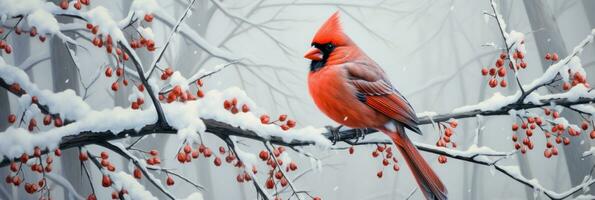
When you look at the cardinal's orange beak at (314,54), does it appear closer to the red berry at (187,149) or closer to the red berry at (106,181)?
the red berry at (187,149)

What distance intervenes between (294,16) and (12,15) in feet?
2.98

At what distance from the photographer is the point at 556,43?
2.29 m

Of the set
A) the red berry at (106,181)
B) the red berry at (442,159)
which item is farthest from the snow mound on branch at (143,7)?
the red berry at (442,159)

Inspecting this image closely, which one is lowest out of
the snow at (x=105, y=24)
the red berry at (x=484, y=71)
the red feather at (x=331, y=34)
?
the red berry at (x=484, y=71)

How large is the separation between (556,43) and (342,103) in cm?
104

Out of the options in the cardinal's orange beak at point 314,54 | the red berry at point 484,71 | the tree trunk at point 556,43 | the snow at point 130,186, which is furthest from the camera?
the tree trunk at point 556,43

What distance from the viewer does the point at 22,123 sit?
5.96ft

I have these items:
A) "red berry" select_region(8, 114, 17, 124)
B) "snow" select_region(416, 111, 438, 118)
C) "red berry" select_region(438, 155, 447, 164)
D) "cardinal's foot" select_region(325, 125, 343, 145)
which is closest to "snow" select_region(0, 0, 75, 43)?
"red berry" select_region(8, 114, 17, 124)

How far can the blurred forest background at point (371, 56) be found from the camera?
1.93m

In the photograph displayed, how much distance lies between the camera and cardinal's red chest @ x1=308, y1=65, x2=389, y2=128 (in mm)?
1827

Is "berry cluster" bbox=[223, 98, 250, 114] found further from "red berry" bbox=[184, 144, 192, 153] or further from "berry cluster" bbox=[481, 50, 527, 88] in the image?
"berry cluster" bbox=[481, 50, 527, 88]

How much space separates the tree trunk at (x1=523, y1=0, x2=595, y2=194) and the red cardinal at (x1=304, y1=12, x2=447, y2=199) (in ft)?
2.40

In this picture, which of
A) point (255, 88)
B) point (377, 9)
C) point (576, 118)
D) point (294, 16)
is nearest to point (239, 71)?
point (255, 88)

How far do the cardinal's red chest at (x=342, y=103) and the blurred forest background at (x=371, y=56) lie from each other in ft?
0.39
